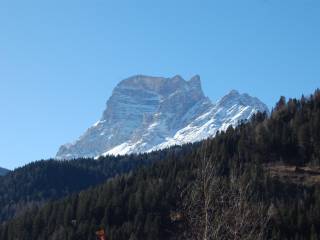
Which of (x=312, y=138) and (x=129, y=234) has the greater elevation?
(x=312, y=138)

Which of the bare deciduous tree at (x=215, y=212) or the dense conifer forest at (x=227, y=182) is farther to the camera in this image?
the dense conifer forest at (x=227, y=182)

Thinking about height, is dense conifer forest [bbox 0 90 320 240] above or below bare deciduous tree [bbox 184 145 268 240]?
above

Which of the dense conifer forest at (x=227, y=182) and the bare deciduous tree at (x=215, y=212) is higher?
the dense conifer forest at (x=227, y=182)

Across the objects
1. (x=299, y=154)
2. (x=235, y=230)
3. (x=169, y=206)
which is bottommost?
(x=235, y=230)

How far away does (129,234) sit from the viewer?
14312 cm

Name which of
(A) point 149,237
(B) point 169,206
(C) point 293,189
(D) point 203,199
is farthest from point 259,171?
(D) point 203,199

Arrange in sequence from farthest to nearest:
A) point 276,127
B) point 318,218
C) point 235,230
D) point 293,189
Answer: point 276,127, point 293,189, point 318,218, point 235,230

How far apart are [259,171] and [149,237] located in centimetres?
3623

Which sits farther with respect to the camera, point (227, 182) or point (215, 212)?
point (227, 182)

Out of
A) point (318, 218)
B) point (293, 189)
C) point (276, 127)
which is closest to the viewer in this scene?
point (318, 218)

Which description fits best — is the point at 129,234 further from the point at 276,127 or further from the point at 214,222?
the point at 214,222

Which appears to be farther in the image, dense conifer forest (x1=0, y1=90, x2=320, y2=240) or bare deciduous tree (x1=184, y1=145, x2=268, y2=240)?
dense conifer forest (x1=0, y1=90, x2=320, y2=240)

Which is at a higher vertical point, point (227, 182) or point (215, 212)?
point (227, 182)

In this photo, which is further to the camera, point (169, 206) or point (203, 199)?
point (169, 206)
